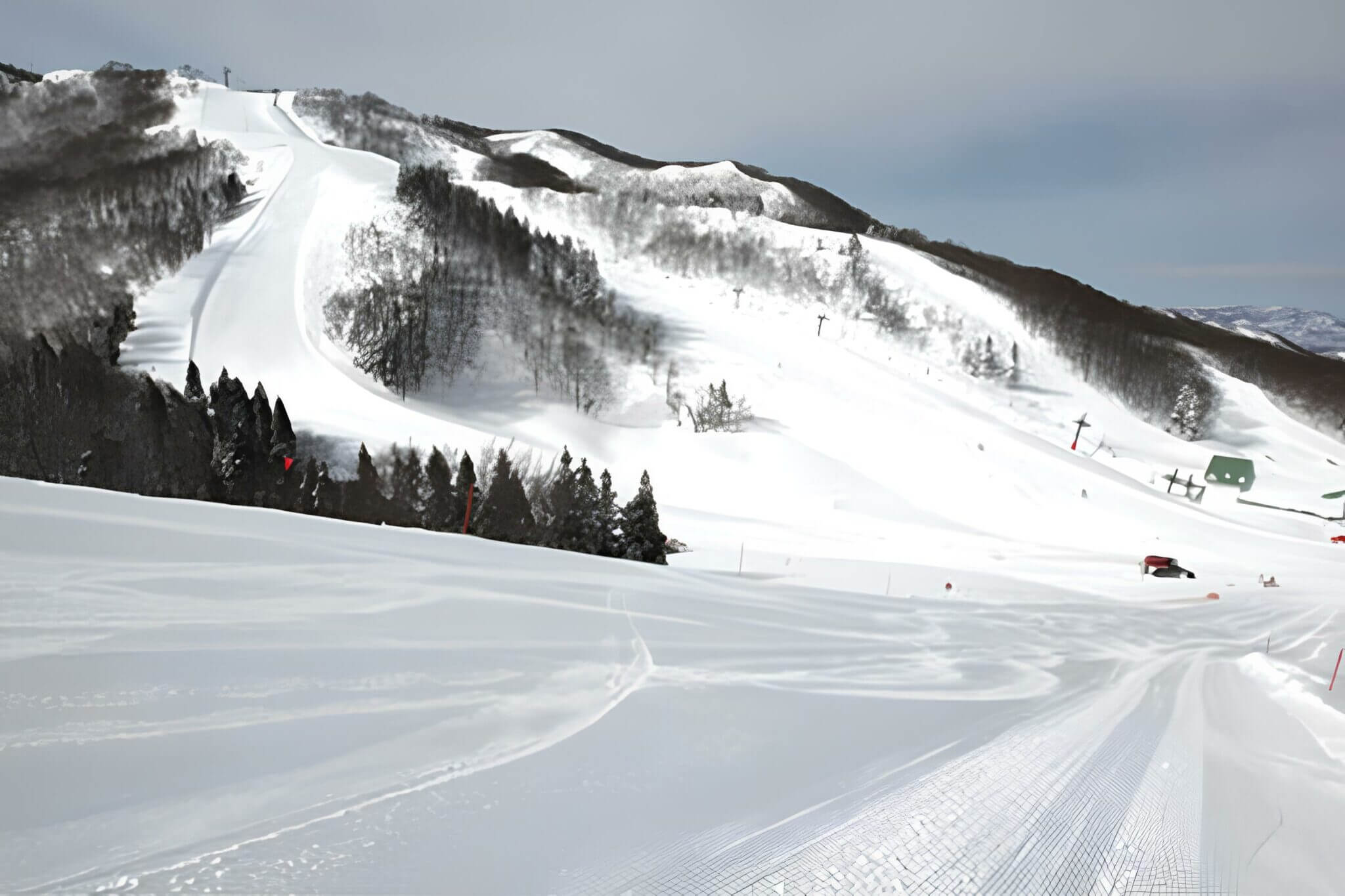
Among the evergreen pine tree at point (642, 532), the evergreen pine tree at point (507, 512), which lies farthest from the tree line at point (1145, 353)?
the evergreen pine tree at point (507, 512)

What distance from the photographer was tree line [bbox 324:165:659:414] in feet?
132

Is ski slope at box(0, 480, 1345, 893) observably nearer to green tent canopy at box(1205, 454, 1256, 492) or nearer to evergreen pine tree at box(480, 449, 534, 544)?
evergreen pine tree at box(480, 449, 534, 544)

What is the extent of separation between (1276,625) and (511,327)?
42055 mm

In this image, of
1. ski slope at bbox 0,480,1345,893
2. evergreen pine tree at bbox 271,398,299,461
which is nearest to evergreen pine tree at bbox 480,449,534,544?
evergreen pine tree at bbox 271,398,299,461

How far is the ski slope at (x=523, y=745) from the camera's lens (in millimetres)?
1920

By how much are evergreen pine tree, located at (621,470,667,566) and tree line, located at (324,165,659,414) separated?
2370 cm

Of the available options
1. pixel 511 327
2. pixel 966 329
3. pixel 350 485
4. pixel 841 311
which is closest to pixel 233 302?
pixel 511 327

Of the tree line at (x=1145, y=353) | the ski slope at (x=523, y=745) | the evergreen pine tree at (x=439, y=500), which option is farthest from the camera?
the tree line at (x=1145, y=353)

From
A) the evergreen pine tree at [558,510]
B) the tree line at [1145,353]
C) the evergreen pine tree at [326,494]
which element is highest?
the tree line at [1145,353]

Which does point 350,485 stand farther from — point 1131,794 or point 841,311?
point 841,311

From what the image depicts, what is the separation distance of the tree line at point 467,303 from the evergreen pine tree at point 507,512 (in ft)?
68.0

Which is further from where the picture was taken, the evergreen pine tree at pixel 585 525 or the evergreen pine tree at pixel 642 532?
the evergreen pine tree at pixel 642 532

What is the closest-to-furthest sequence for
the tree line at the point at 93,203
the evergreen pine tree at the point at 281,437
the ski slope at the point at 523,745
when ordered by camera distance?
the ski slope at the point at 523,745 < the evergreen pine tree at the point at 281,437 < the tree line at the point at 93,203

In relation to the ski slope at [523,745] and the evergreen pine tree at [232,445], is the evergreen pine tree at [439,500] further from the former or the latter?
the ski slope at [523,745]
